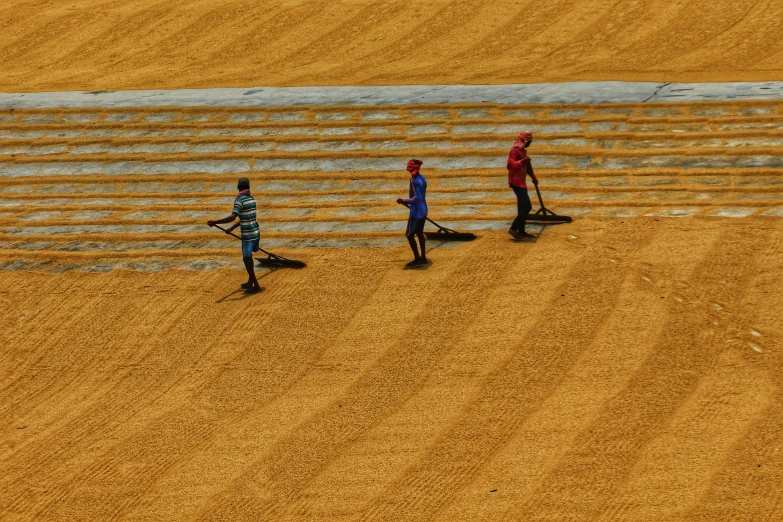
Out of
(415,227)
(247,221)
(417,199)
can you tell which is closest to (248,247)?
(247,221)

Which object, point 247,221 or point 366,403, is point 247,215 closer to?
point 247,221

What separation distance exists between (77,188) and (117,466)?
989 centimetres

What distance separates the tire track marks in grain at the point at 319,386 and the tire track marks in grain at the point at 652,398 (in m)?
3.12

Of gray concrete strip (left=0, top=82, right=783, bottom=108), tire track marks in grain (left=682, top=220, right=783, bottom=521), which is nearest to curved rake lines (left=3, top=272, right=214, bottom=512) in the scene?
tire track marks in grain (left=682, top=220, right=783, bottom=521)

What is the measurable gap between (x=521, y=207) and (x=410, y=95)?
A: 6923 millimetres

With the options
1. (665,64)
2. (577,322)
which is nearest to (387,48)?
(665,64)

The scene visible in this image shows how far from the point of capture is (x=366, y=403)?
1220cm

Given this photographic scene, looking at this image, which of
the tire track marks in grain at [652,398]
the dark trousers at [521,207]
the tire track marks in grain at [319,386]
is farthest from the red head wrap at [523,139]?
the tire track marks in grain at [652,398]

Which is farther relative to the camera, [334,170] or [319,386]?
[334,170]

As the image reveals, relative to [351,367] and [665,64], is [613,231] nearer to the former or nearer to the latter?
[351,367]

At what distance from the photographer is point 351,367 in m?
13.0

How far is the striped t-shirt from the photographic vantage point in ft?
49.3

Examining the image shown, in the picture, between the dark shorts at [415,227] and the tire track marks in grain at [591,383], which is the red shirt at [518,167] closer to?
the dark shorts at [415,227]

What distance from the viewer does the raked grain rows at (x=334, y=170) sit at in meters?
17.0
